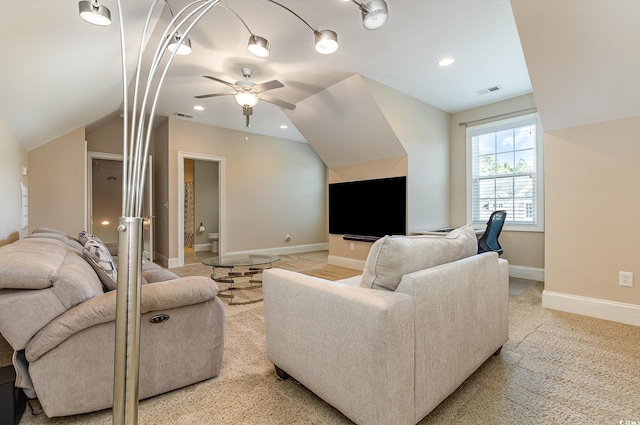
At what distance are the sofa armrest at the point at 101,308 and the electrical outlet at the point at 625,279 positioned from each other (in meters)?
3.43

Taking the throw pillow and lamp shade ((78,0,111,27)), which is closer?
lamp shade ((78,0,111,27))

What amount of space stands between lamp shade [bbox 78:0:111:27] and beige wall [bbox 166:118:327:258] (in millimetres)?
4146

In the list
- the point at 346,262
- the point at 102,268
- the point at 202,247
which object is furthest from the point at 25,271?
the point at 202,247

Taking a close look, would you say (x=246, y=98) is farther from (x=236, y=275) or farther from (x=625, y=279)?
(x=625, y=279)

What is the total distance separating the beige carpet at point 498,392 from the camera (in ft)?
4.69

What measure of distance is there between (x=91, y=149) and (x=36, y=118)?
8.59 feet

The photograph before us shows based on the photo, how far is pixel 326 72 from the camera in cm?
351

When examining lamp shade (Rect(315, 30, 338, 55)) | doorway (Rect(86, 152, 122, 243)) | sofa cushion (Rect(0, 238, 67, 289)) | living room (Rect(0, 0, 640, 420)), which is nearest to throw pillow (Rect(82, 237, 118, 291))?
sofa cushion (Rect(0, 238, 67, 289))

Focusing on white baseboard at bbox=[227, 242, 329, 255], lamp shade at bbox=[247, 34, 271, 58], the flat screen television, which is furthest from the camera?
white baseboard at bbox=[227, 242, 329, 255]

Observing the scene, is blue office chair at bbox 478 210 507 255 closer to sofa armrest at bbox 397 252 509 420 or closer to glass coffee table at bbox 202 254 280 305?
sofa armrest at bbox 397 252 509 420

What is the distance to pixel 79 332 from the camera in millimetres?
1402

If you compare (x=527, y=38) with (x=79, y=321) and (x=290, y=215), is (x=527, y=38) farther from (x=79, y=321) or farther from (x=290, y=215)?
(x=290, y=215)

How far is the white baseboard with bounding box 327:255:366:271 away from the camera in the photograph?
4.92 m

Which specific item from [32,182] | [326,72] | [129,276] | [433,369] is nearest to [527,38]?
[326,72]
